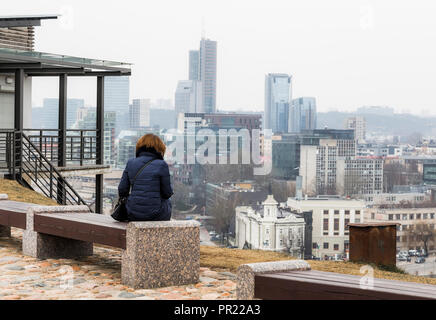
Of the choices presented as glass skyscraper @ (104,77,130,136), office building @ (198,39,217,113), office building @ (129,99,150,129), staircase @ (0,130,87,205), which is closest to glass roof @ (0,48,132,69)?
staircase @ (0,130,87,205)

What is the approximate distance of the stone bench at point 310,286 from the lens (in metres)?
4.51

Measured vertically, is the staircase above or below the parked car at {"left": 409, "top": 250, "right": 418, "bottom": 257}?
above

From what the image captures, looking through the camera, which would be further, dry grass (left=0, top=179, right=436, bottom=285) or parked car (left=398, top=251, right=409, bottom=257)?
parked car (left=398, top=251, right=409, bottom=257)

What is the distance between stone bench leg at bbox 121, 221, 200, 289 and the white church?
99.1 meters

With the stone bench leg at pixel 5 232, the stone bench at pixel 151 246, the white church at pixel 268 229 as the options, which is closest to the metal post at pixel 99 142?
the stone bench leg at pixel 5 232

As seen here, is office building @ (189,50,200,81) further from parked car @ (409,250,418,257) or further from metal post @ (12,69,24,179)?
metal post @ (12,69,24,179)

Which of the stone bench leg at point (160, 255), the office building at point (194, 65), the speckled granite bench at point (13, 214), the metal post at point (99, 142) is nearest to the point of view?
the stone bench leg at point (160, 255)

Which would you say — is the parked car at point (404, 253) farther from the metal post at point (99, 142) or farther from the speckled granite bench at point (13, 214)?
the speckled granite bench at point (13, 214)

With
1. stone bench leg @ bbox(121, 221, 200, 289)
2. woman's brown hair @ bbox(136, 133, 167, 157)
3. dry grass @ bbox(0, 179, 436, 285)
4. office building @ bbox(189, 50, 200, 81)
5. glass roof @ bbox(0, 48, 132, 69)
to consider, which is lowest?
dry grass @ bbox(0, 179, 436, 285)

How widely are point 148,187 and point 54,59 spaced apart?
1349cm

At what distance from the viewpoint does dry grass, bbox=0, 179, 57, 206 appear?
1455 centimetres

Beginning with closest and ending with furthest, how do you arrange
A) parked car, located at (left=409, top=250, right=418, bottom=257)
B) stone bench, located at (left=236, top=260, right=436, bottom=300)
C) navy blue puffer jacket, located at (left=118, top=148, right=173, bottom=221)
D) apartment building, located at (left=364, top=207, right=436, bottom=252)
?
stone bench, located at (left=236, top=260, right=436, bottom=300), navy blue puffer jacket, located at (left=118, top=148, right=173, bottom=221), parked car, located at (left=409, top=250, right=418, bottom=257), apartment building, located at (left=364, top=207, right=436, bottom=252)

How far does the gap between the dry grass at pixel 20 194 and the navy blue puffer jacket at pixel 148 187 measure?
7.90 m

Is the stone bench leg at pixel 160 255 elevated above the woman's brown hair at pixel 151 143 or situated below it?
below
